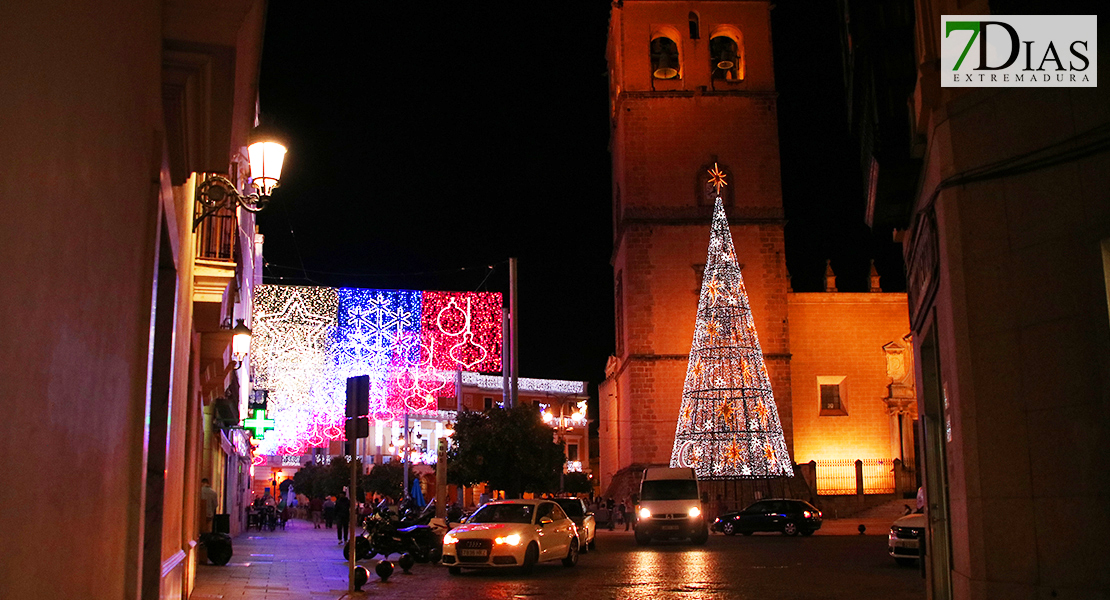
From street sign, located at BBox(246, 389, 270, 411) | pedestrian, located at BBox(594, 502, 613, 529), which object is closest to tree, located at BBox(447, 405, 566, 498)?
street sign, located at BBox(246, 389, 270, 411)

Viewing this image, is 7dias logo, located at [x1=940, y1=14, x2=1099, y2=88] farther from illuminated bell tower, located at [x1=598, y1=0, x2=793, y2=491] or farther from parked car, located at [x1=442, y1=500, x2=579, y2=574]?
illuminated bell tower, located at [x1=598, y1=0, x2=793, y2=491]

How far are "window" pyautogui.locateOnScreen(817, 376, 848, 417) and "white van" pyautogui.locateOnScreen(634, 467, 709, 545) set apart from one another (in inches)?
763

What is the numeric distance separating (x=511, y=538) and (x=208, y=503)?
6.49 m

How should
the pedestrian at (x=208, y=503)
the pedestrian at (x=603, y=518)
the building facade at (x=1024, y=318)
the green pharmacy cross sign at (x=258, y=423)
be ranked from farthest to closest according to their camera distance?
1. the pedestrian at (x=603, y=518)
2. the green pharmacy cross sign at (x=258, y=423)
3. the pedestrian at (x=208, y=503)
4. the building facade at (x=1024, y=318)

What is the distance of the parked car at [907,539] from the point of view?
1658 cm

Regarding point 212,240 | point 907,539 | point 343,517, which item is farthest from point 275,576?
point 343,517

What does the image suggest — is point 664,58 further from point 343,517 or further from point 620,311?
point 343,517

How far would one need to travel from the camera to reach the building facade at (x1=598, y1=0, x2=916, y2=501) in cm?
4150

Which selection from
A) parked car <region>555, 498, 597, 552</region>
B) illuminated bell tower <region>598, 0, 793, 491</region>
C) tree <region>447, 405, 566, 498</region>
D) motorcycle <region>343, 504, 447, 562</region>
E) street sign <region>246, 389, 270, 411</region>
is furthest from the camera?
illuminated bell tower <region>598, 0, 793, 491</region>

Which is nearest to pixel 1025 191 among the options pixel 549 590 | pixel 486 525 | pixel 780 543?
pixel 549 590

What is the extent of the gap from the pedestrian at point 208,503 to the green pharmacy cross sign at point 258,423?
9526mm

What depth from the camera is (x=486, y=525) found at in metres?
17.2

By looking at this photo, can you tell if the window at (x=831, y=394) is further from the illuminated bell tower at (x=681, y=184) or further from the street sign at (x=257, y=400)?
the street sign at (x=257, y=400)

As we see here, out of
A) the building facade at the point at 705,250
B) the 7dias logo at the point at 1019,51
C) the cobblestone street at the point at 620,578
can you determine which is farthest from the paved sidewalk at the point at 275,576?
the building facade at the point at 705,250
